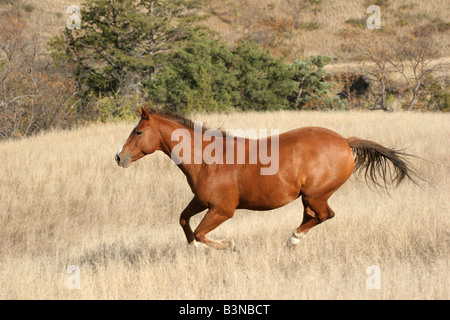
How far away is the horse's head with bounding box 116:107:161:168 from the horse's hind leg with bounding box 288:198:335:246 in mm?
1893

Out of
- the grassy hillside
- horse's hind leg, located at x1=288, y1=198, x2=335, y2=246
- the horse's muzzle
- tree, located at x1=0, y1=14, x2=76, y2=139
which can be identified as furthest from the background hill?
horse's hind leg, located at x1=288, y1=198, x2=335, y2=246

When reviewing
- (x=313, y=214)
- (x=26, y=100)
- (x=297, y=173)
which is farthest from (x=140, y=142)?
(x=26, y=100)

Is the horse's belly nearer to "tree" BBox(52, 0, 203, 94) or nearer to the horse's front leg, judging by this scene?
the horse's front leg

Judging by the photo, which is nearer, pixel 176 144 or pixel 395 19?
pixel 176 144

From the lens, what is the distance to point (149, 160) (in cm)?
1256

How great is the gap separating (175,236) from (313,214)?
2737 millimetres

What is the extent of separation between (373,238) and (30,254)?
5493 millimetres

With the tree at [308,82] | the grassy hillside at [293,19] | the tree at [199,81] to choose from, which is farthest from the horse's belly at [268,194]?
the grassy hillside at [293,19]

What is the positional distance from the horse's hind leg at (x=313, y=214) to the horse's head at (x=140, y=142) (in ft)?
6.21

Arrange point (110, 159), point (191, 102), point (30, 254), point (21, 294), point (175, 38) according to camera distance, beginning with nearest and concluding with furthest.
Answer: point (21, 294) → point (30, 254) → point (110, 159) → point (191, 102) → point (175, 38)

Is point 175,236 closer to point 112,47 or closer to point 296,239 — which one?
point 296,239

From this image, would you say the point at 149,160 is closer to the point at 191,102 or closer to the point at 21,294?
the point at 21,294

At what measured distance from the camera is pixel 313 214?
6055 mm

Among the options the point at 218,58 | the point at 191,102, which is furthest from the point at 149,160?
the point at 218,58
